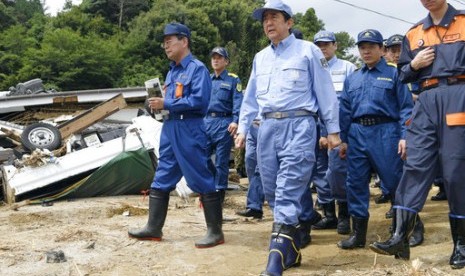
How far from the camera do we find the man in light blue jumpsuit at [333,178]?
5012 millimetres

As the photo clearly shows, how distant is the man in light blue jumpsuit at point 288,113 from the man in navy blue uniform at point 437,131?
1.96 feet

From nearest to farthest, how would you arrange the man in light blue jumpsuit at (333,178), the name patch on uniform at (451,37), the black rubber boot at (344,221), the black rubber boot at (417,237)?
the name patch on uniform at (451,37)
the black rubber boot at (417,237)
the man in light blue jumpsuit at (333,178)
the black rubber boot at (344,221)

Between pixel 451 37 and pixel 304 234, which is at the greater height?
pixel 451 37

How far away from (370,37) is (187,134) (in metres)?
1.81

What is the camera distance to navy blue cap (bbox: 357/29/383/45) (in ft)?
14.9

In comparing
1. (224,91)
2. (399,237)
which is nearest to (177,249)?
(399,237)

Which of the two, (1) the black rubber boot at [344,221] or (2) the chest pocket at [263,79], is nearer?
(2) the chest pocket at [263,79]

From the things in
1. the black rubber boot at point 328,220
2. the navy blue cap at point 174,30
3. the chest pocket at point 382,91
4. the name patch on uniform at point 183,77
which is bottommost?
the black rubber boot at point 328,220

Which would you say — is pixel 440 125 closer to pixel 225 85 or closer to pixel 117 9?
pixel 225 85

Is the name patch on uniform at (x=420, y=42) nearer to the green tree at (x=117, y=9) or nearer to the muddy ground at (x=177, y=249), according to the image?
the muddy ground at (x=177, y=249)

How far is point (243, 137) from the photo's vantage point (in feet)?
13.6

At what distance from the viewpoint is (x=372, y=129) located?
4418 millimetres

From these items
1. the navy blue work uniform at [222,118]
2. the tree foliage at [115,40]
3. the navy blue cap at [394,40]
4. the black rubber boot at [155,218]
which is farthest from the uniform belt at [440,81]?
the tree foliage at [115,40]

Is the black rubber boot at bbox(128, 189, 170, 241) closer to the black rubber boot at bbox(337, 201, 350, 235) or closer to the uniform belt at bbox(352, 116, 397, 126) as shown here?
the black rubber boot at bbox(337, 201, 350, 235)
